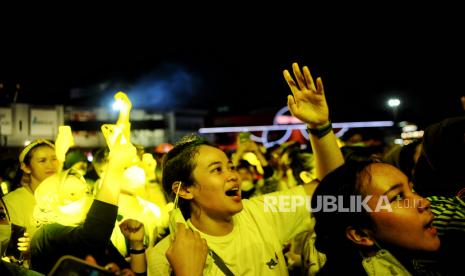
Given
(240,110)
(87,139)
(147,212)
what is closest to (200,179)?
(147,212)

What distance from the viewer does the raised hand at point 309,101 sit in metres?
2.83

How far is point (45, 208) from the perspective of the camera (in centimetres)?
320

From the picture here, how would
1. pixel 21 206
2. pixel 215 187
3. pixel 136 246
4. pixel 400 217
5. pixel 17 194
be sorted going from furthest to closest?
pixel 17 194 → pixel 21 206 → pixel 136 246 → pixel 215 187 → pixel 400 217

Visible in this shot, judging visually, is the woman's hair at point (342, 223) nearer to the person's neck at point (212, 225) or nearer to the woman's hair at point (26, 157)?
the person's neck at point (212, 225)

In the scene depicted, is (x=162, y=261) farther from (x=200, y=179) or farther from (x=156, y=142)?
(x=156, y=142)

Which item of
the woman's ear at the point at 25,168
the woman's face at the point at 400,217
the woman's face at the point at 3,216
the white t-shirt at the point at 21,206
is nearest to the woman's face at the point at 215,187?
the woman's face at the point at 400,217

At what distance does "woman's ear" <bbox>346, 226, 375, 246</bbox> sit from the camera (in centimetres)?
215

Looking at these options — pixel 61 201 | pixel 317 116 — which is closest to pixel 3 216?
pixel 61 201

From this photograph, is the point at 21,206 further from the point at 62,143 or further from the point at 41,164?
the point at 62,143

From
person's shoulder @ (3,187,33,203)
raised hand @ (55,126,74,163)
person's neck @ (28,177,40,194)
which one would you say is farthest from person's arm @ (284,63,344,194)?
person's shoulder @ (3,187,33,203)

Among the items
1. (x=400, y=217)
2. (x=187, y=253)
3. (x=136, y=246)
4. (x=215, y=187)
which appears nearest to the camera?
(x=400, y=217)

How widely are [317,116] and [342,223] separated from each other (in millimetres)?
912

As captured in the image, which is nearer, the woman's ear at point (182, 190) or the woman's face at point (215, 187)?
the woman's face at point (215, 187)

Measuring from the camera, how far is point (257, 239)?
2.71 meters
